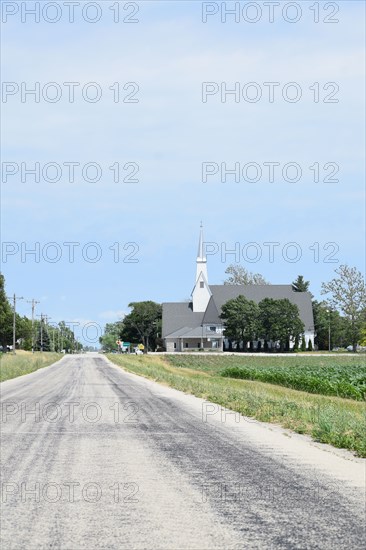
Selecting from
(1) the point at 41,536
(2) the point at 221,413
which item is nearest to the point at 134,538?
(1) the point at 41,536

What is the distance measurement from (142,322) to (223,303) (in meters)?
19.9

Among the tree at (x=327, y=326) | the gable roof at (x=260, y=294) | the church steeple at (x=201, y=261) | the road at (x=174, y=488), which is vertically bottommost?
the road at (x=174, y=488)

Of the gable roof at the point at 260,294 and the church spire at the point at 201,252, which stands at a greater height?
the church spire at the point at 201,252

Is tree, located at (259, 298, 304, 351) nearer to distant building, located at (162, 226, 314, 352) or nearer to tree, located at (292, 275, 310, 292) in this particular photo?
distant building, located at (162, 226, 314, 352)

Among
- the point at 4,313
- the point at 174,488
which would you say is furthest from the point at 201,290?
the point at 174,488

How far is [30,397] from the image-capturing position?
107 feet

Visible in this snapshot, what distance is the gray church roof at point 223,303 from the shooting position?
147 m

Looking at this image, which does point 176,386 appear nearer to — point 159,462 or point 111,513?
point 159,462

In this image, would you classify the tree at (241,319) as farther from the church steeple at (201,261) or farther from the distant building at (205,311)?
the church steeple at (201,261)

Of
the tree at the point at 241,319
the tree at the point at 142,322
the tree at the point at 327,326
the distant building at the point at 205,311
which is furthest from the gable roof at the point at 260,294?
the tree at the point at 142,322

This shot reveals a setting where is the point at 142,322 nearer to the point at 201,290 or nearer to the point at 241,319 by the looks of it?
the point at 201,290

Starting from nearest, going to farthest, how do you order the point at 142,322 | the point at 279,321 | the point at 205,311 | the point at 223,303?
the point at 279,321, the point at 205,311, the point at 223,303, the point at 142,322

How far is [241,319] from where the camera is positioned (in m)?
133

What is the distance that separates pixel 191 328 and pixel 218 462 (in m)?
132
